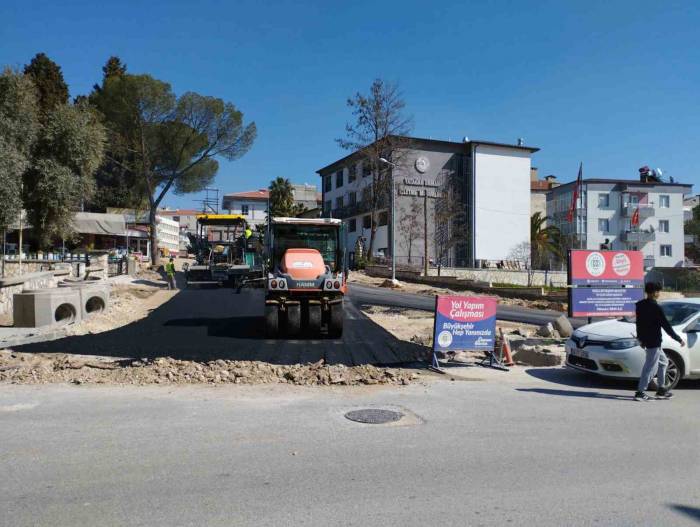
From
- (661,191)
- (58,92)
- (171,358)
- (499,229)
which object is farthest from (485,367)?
(661,191)

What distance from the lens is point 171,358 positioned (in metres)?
10.4

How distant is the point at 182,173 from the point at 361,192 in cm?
1723

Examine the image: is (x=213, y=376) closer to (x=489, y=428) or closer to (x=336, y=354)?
(x=336, y=354)

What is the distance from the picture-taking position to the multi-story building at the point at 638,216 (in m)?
61.2

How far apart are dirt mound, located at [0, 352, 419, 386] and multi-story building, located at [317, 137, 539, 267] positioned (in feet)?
123

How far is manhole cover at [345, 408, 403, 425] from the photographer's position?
7074 mm

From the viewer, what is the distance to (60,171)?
823 inches

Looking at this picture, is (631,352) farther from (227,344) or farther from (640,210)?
(640,210)

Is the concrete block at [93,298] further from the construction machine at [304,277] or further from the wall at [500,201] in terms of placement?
the wall at [500,201]

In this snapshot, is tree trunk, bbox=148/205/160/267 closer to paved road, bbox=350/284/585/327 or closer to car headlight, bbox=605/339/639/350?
paved road, bbox=350/284/585/327

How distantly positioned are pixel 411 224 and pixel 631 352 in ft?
127

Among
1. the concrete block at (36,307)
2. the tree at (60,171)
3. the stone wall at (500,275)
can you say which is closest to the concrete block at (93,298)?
the concrete block at (36,307)

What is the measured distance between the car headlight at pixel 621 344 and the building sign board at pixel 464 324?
7.63 ft

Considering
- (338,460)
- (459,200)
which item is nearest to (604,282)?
(338,460)
